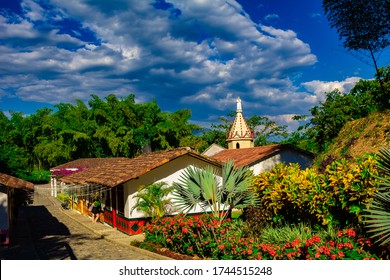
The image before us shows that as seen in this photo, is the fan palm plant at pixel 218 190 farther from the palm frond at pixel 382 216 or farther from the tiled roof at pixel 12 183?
the palm frond at pixel 382 216

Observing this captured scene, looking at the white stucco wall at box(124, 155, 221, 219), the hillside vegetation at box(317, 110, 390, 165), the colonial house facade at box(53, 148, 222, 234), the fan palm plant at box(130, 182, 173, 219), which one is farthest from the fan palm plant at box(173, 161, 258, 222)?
the hillside vegetation at box(317, 110, 390, 165)

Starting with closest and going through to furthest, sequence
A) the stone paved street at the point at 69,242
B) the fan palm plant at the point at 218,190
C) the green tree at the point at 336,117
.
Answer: the stone paved street at the point at 69,242
the fan palm plant at the point at 218,190
the green tree at the point at 336,117

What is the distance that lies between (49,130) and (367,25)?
50772 millimetres

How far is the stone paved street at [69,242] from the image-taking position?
12.9 meters

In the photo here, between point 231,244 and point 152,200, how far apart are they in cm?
691

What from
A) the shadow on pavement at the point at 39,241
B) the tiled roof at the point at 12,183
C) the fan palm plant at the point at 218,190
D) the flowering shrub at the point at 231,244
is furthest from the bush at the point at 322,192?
the tiled roof at the point at 12,183

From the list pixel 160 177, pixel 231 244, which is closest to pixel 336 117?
pixel 160 177

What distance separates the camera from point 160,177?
17844 millimetres

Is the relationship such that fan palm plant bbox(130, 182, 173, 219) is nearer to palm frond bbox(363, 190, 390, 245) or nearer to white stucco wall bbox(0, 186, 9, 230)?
white stucco wall bbox(0, 186, 9, 230)

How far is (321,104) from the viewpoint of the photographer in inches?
1159

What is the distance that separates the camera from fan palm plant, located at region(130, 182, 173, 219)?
1691 centimetres

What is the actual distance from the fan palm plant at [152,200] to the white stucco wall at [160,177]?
9.4 inches

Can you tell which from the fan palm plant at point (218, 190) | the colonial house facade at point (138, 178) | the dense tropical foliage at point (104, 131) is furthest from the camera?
the dense tropical foliage at point (104, 131)

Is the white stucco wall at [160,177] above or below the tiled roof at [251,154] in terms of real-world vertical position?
below
